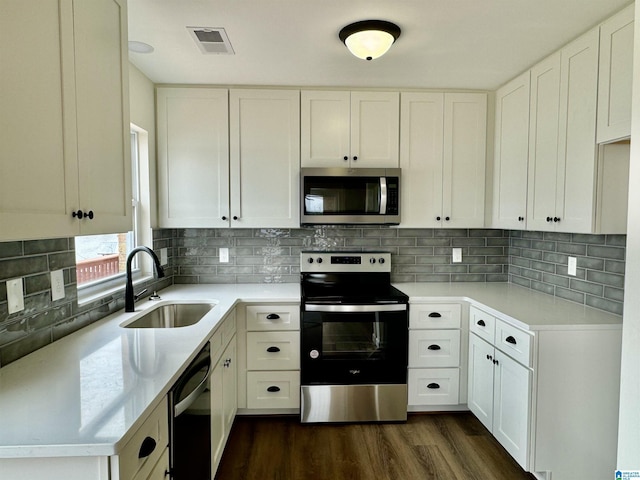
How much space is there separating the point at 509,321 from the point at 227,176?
6.80 feet

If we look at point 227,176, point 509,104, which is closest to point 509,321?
point 509,104

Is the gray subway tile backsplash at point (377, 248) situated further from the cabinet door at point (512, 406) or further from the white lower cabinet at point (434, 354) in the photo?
the cabinet door at point (512, 406)

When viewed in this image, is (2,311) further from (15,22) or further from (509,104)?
(509,104)

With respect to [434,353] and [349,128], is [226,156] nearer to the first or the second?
[349,128]

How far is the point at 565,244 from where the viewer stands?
2.43 metres

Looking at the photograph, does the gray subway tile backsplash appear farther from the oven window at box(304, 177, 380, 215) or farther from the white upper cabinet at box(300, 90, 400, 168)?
the white upper cabinet at box(300, 90, 400, 168)

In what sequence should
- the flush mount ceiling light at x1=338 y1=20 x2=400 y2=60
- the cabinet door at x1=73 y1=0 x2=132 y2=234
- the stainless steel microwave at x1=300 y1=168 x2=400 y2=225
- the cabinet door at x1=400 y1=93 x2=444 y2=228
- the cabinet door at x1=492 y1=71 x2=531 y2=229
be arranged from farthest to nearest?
the cabinet door at x1=400 y1=93 x2=444 y2=228 < the stainless steel microwave at x1=300 y1=168 x2=400 y2=225 < the cabinet door at x1=492 y1=71 x2=531 y2=229 < the flush mount ceiling light at x1=338 y1=20 x2=400 y2=60 < the cabinet door at x1=73 y1=0 x2=132 y2=234

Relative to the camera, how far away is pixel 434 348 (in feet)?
8.45

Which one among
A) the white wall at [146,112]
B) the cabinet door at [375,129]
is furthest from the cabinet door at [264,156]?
the white wall at [146,112]

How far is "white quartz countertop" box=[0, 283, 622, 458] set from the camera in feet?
2.90

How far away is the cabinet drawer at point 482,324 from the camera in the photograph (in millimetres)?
2246

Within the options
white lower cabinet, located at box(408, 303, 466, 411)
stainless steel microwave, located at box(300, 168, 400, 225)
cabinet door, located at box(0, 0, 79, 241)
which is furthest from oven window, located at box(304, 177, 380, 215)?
cabinet door, located at box(0, 0, 79, 241)

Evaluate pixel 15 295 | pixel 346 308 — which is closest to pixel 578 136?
pixel 346 308

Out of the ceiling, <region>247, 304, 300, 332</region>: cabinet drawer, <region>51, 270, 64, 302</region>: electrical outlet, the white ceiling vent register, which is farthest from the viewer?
<region>247, 304, 300, 332</region>: cabinet drawer
